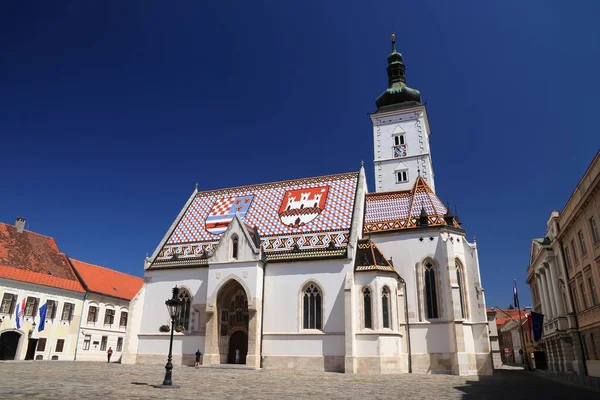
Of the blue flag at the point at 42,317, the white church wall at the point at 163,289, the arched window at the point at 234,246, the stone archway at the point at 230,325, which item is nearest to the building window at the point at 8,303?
the blue flag at the point at 42,317

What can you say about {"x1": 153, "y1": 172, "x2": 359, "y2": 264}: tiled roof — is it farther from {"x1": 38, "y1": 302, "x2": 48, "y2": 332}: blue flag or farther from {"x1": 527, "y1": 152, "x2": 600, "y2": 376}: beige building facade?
{"x1": 527, "y1": 152, "x2": 600, "y2": 376}: beige building facade

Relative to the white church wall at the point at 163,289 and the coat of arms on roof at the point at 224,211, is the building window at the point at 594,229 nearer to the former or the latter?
the coat of arms on roof at the point at 224,211

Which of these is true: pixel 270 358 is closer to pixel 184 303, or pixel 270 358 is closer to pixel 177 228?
pixel 184 303

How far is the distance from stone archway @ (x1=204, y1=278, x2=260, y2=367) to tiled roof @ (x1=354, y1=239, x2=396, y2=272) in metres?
7.48

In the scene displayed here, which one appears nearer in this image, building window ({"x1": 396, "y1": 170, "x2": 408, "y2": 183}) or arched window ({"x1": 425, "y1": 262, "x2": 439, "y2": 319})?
arched window ({"x1": 425, "y1": 262, "x2": 439, "y2": 319})

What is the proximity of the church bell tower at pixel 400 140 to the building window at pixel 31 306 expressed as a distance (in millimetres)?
30183

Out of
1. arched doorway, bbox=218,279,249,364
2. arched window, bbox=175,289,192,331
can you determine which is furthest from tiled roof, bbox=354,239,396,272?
arched window, bbox=175,289,192,331

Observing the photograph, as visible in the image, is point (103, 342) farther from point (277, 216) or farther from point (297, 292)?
point (297, 292)

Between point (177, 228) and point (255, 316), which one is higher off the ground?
point (177, 228)

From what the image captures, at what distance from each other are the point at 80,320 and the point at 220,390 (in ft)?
96.7

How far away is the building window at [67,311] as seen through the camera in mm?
36537

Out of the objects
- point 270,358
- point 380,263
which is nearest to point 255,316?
point 270,358

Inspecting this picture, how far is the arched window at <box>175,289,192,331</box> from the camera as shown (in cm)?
3058

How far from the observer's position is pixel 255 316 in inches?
1093
